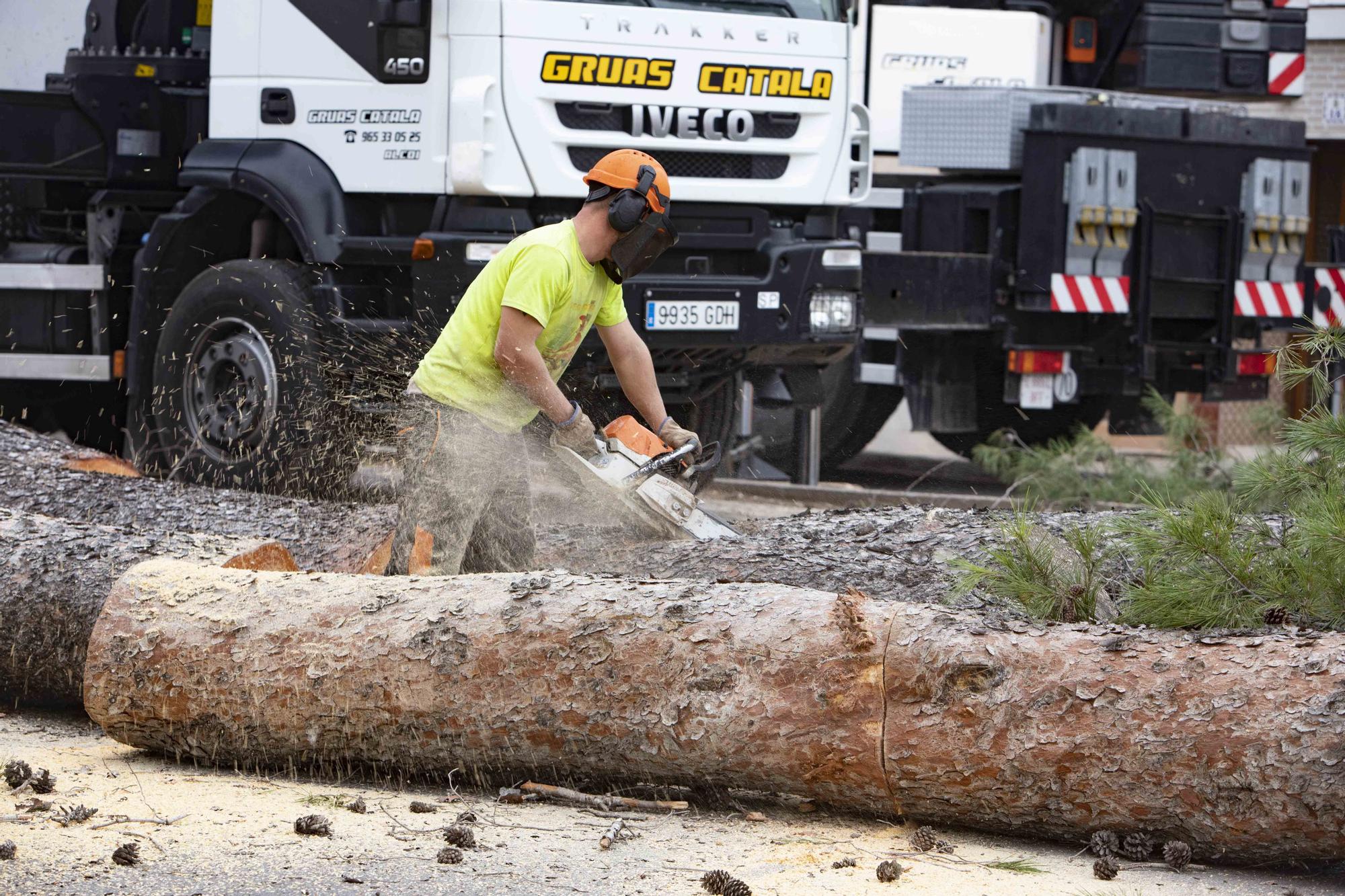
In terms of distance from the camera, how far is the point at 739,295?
723 cm

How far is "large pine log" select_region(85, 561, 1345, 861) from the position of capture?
10.9 feet

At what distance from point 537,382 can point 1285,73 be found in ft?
22.8

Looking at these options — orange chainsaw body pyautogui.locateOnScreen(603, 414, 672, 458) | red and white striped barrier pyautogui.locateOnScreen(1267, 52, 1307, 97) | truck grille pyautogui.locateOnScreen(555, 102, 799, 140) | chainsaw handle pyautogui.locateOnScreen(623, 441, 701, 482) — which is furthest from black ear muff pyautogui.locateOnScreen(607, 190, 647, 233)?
red and white striped barrier pyautogui.locateOnScreen(1267, 52, 1307, 97)

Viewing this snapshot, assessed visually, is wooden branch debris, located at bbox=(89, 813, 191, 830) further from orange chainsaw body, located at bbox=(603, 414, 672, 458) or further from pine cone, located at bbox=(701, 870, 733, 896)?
orange chainsaw body, located at bbox=(603, 414, 672, 458)

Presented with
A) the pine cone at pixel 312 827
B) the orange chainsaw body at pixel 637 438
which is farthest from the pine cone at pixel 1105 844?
the orange chainsaw body at pixel 637 438

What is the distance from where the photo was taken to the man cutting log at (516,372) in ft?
16.1

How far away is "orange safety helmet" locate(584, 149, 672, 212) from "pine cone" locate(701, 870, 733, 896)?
237 cm

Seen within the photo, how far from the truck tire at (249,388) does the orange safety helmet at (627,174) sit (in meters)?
2.34

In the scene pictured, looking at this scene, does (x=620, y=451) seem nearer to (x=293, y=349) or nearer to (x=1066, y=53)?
(x=293, y=349)

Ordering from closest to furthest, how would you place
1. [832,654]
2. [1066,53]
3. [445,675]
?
[832,654] < [445,675] < [1066,53]

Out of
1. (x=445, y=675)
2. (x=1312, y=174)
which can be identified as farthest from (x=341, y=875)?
(x=1312, y=174)

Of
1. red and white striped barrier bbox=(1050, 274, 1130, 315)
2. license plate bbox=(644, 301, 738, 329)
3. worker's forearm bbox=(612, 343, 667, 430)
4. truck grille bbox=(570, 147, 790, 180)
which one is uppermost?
truck grille bbox=(570, 147, 790, 180)

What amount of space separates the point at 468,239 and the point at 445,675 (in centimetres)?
319

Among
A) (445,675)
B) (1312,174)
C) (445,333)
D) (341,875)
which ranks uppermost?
(1312,174)
